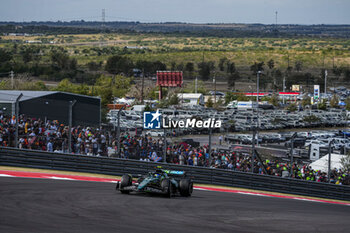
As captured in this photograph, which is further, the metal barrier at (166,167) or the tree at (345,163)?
the tree at (345,163)

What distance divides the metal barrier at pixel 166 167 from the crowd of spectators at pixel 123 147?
0.96 ft

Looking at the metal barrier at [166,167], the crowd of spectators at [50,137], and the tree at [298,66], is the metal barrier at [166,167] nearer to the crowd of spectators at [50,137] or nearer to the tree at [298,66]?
the crowd of spectators at [50,137]

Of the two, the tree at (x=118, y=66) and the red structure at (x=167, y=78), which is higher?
the tree at (x=118, y=66)

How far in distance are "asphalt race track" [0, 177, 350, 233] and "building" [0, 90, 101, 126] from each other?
18.5ft

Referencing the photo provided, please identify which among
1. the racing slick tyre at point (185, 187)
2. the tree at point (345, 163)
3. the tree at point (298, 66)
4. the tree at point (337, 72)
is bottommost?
the tree at point (345, 163)

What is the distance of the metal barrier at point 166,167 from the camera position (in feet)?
54.2

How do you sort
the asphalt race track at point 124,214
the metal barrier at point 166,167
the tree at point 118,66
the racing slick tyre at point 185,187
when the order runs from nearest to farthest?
the asphalt race track at point 124,214 → the racing slick tyre at point 185,187 → the metal barrier at point 166,167 → the tree at point 118,66

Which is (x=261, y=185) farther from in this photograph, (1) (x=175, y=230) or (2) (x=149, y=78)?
(2) (x=149, y=78)

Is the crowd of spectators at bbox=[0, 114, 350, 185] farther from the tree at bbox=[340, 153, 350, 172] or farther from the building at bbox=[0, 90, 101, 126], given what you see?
the tree at bbox=[340, 153, 350, 172]

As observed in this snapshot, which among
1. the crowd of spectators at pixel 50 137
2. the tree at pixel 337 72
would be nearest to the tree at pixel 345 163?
the crowd of spectators at pixel 50 137

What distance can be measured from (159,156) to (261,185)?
13.5 feet

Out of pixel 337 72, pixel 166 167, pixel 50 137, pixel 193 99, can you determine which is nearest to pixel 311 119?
pixel 193 99

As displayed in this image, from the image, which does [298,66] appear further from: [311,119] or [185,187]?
[185,187]

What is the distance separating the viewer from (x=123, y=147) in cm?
1784
